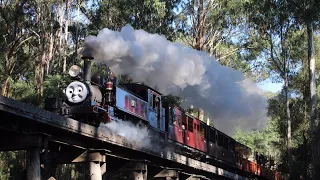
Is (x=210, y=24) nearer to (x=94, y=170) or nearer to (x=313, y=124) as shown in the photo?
(x=313, y=124)

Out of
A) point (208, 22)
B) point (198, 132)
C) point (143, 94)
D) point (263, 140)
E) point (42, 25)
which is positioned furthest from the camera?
point (263, 140)

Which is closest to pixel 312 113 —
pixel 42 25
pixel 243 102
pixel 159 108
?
pixel 243 102

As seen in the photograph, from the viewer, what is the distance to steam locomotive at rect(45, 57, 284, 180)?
1316 cm

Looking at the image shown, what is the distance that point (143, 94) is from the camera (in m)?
16.3

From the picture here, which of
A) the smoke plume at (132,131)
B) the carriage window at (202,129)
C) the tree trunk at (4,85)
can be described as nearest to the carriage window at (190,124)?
the carriage window at (202,129)

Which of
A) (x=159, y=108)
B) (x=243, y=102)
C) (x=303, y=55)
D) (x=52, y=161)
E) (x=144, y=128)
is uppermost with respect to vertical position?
(x=303, y=55)

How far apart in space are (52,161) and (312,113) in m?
16.7

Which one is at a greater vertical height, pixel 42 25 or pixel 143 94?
pixel 42 25

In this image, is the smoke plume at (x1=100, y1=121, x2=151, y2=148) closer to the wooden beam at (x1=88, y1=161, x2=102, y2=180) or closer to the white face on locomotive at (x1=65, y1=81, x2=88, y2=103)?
the white face on locomotive at (x1=65, y1=81, x2=88, y2=103)

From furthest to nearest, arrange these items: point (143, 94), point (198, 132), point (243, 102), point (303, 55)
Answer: point (303, 55)
point (243, 102)
point (198, 132)
point (143, 94)

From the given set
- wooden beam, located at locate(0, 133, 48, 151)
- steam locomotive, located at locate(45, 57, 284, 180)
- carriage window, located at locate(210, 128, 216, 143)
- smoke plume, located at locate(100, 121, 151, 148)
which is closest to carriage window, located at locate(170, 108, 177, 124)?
steam locomotive, located at locate(45, 57, 284, 180)

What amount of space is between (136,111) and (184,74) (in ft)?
20.1

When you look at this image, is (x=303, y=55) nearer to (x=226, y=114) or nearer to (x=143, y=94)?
(x=226, y=114)

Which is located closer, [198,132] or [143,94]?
[143,94]
